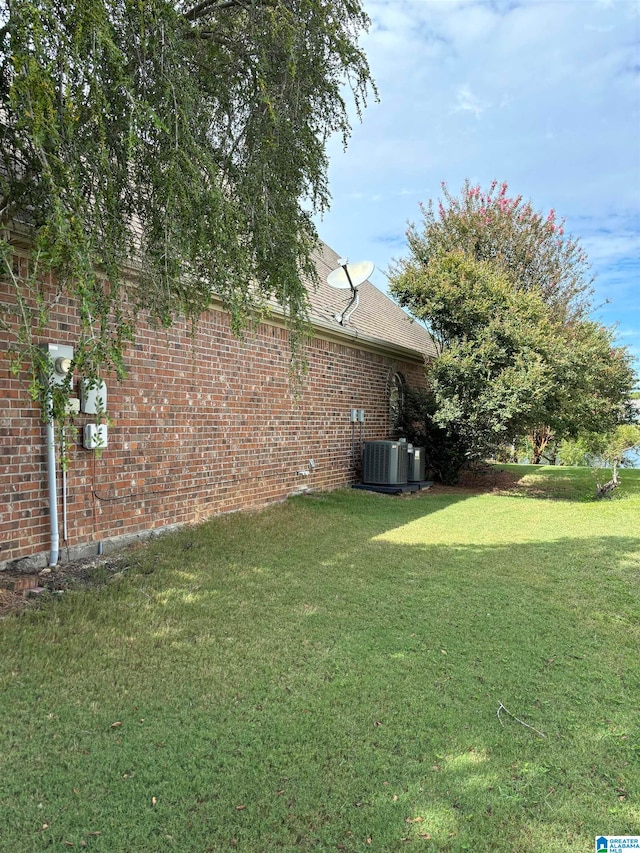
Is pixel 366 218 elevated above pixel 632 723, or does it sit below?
above

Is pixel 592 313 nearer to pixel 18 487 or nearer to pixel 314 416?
pixel 314 416

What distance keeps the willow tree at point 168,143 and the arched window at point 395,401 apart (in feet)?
26.5

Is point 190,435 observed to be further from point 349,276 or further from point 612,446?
point 612,446

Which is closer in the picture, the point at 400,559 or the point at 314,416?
the point at 400,559

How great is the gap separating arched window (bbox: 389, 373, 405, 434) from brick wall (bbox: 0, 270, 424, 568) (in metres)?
2.07

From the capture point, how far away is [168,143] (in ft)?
11.5

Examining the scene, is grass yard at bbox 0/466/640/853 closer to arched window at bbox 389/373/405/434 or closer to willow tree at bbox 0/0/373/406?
willow tree at bbox 0/0/373/406

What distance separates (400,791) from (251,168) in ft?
14.2

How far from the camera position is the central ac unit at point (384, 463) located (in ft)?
35.6

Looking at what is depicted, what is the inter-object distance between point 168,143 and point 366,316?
33.3 ft

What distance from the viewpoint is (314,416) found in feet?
32.2

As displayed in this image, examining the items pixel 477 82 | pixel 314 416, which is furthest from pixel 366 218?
pixel 314 416

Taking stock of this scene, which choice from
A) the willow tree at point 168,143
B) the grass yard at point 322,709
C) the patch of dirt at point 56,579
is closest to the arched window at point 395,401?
the grass yard at point 322,709

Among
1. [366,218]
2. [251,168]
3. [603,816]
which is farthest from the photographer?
[366,218]
